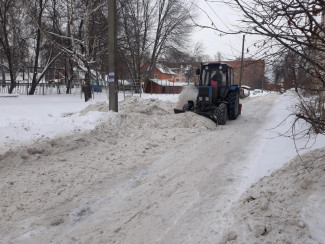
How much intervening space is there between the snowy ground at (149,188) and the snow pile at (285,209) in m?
0.01

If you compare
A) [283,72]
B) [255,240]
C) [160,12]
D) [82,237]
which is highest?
[160,12]

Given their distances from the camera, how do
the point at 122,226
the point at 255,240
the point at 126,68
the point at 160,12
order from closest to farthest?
1. the point at 255,240
2. the point at 122,226
3. the point at 160,12
4. the point at 126,68

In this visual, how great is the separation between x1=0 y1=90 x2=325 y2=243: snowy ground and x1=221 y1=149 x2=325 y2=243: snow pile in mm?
11

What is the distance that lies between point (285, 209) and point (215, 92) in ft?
31.3

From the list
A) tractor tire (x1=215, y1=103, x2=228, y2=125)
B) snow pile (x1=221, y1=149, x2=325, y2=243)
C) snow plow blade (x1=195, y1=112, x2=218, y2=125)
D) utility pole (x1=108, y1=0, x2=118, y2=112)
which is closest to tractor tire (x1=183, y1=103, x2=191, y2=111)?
snow plow blade (x1=195, y1=112, x2=218, y2=125)

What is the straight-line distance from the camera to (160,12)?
36.2 metres

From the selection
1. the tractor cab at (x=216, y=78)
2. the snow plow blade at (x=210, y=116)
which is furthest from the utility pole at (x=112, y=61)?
the tractor cab at (x=216, y=78)

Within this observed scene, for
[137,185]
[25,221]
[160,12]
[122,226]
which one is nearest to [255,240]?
[122,226]

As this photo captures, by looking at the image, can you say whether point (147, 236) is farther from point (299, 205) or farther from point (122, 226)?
point (299, 205)

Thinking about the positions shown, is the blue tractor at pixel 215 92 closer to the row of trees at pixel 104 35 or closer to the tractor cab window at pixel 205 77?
the tractor cab window at pixel 205 77

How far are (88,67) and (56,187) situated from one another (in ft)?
51.2

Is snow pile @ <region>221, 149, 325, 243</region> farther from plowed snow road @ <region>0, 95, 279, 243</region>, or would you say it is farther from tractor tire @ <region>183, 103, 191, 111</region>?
tractor tire @ <region>183, 103, 191, 111</region>

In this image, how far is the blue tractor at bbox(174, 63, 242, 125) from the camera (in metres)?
12.2

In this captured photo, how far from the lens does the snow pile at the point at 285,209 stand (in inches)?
122
